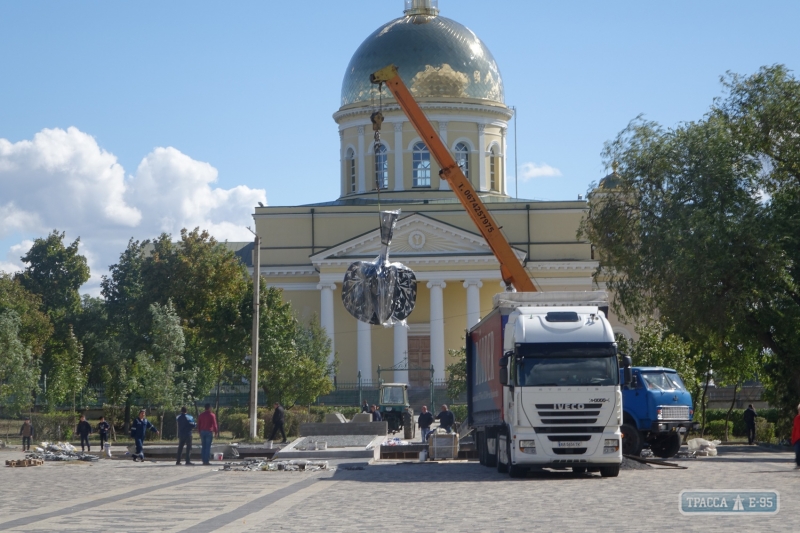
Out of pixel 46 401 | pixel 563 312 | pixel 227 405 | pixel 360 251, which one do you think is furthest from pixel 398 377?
pixel 563 312

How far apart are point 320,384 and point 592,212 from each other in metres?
16.4

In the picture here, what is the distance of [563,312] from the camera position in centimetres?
2280

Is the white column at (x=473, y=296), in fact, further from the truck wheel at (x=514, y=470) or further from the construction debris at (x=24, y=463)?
the truck wheel at (x=514, y=470)

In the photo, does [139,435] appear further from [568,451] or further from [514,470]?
[568,451]

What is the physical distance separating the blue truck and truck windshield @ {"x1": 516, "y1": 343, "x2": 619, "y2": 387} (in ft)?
22.9

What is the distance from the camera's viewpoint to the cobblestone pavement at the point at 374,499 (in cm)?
1391

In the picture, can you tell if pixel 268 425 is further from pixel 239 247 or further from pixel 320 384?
pixel 239 247

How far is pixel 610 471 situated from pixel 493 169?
169 feet

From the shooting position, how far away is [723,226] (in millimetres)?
32406

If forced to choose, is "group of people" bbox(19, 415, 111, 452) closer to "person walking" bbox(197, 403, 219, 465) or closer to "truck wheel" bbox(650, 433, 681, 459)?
"person walking" bbox(197, 403, 219, 465)

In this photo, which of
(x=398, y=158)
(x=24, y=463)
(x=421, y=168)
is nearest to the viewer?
(x=24, y=463)

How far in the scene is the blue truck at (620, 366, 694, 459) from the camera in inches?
1150

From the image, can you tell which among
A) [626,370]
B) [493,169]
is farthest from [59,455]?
[493,169]

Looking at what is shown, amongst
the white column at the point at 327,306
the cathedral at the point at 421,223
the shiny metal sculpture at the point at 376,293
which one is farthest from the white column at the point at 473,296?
the shiny metal sculpture at the point at 376,293
